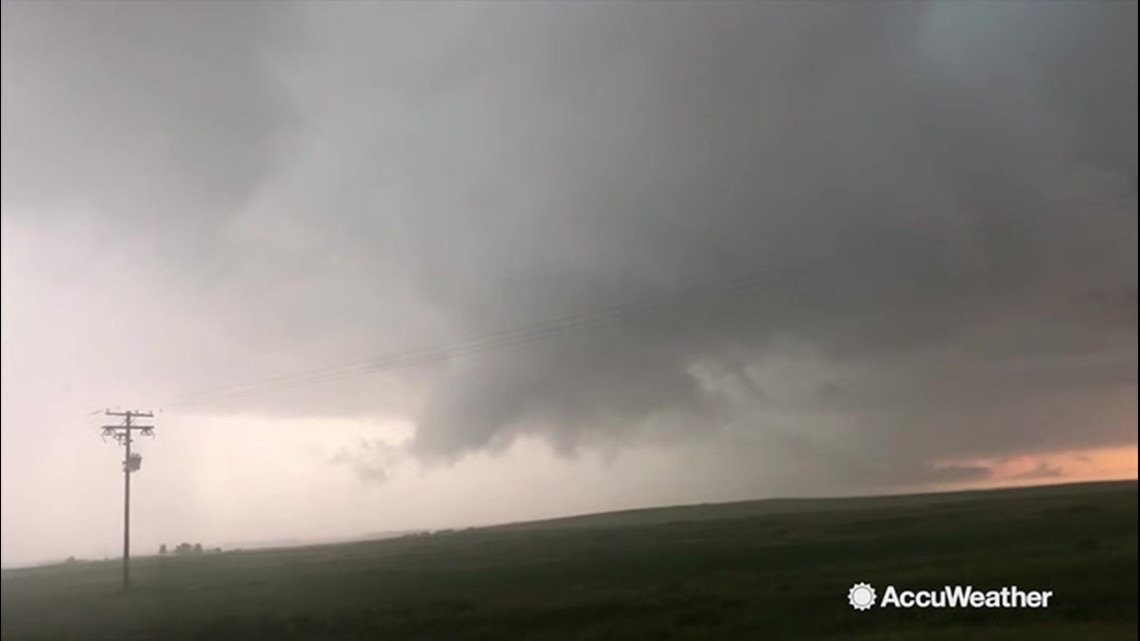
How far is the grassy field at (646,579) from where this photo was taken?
3227mm

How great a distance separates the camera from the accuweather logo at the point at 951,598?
3252 millimetres

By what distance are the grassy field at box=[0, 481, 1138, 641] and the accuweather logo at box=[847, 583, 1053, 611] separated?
0.03 meters

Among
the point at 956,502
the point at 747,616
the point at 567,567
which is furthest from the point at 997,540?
the point at 567,567

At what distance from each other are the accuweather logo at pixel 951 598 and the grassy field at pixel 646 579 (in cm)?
3

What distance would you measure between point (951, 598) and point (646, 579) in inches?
50.4

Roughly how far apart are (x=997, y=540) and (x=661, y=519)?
4.57 feet

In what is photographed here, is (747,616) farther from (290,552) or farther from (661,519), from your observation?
(290,552)

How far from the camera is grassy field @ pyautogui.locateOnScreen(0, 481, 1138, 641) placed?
10.6 ft

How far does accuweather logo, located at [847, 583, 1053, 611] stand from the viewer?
325 centimetres

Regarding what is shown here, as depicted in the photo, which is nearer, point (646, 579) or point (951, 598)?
point (951, 598)

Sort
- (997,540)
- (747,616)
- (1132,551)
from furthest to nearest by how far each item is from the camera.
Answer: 1. (747,616)
2. (997,540)
3. (1132,551)

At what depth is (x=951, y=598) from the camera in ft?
11.0

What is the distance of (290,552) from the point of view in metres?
4.20

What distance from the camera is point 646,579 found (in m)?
4.06
